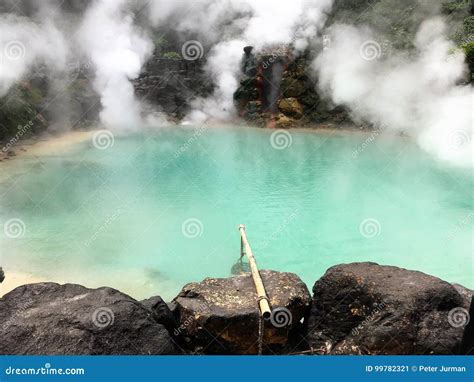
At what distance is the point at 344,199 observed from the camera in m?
11.2

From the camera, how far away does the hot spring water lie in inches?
327

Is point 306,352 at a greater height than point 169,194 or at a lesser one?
lesser

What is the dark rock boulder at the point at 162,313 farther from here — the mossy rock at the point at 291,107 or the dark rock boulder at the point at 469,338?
the mossy rock at the point at 291,107

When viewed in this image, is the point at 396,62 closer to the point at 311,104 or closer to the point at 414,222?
the point at 311,104

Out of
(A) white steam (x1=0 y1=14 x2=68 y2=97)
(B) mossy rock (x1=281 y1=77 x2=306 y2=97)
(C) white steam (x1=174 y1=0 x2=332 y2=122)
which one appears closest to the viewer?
(A) white steam (x1=0 y1=14 x2=68 y2=97)

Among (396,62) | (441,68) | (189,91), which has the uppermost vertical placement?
(189,91)

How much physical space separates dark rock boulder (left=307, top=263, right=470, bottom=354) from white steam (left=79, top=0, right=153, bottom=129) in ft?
62.0

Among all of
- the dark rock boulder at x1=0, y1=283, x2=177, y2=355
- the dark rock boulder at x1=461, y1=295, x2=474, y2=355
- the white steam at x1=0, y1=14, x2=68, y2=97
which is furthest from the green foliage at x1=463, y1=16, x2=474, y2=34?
the white steam at x1=0, y1=14, x2=68, y2=97

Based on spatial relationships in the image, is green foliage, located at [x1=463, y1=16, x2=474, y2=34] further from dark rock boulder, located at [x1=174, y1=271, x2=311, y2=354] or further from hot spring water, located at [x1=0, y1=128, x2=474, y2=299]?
dark rock boulder, located at [x1=174, y1=271, x2=311, y2=354]

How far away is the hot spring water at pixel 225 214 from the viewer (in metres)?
→ 8.31

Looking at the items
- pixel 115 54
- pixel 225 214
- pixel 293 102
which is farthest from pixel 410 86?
pixel 115 54

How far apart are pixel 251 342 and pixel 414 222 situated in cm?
648

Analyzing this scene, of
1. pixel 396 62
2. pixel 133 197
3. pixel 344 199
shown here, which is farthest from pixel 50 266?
pixel 396 62

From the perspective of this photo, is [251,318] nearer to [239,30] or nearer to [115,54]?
[115,54]
